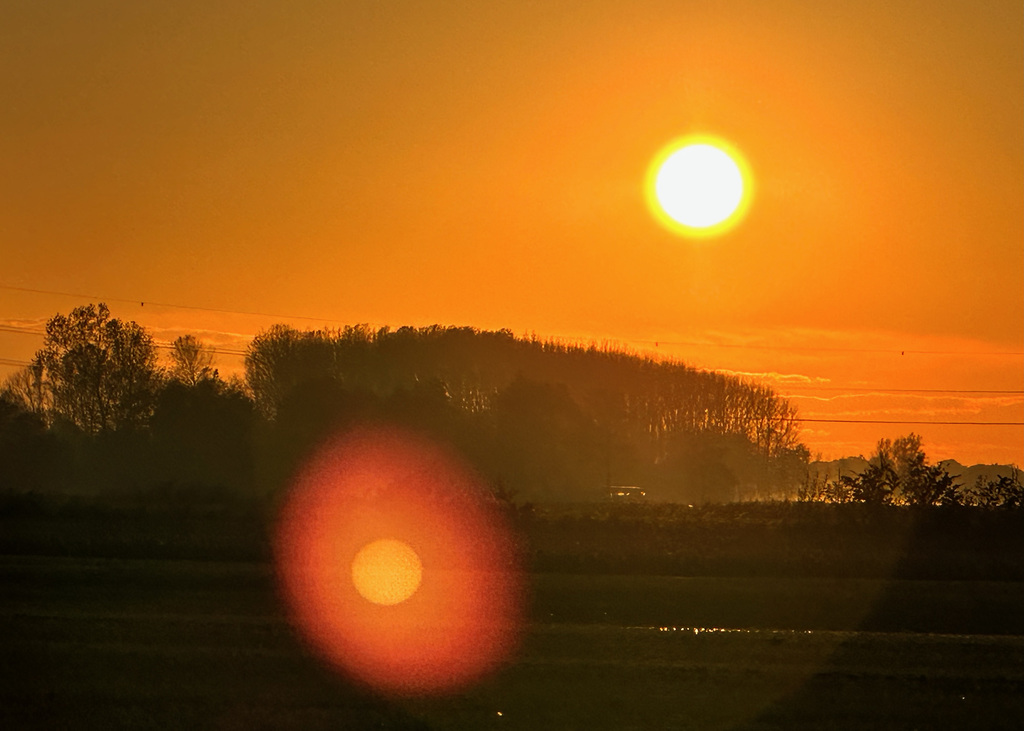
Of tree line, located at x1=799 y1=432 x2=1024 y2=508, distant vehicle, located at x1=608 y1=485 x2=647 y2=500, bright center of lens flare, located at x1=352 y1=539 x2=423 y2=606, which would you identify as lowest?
bright center of lens flare, located at x1=352 y1=539 x2=423 y2=606

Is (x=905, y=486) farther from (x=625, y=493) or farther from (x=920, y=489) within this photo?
(x=625, y=493)

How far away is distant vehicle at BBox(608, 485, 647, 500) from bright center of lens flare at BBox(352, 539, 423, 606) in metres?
57.7

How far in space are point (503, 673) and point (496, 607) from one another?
8525mm

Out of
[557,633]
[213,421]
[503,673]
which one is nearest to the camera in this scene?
[503,673]

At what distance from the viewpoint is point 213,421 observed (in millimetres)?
74188

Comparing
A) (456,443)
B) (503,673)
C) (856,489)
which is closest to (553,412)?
(456,443)

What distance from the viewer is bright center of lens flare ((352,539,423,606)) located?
96.0 feet

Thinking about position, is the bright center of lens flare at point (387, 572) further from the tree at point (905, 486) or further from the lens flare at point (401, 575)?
the tree at point (905, 486)

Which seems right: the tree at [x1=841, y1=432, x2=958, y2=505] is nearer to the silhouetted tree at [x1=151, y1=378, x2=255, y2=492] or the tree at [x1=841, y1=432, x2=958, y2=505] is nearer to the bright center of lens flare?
the bright center of lens flare

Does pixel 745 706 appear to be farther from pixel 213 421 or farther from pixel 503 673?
pixel 213 421

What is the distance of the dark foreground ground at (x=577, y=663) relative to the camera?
16.0 metres

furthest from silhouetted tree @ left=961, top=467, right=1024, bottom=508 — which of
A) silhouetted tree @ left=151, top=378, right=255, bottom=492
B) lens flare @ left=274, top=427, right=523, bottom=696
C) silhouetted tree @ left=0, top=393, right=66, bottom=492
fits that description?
silhouetted tree @ left=0, top=393, right=66, bottom=492

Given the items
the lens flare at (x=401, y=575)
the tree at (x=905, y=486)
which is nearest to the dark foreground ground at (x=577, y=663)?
the lens flare at (x=401, y=575)

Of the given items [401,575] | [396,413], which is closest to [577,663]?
[401,575]
